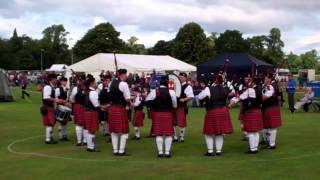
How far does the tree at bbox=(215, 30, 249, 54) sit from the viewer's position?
92438 mm

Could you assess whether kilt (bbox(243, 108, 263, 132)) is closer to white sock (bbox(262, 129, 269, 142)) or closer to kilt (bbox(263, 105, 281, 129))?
kilt (bbox(263, 105, 281, 129))

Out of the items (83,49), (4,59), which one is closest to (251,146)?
(83,49)

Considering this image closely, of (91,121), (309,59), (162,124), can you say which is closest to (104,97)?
(91,121)

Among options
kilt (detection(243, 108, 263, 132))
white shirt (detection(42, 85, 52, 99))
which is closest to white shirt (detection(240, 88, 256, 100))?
kilt (detection(243, 108, 263, 132))

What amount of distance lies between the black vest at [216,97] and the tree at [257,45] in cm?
8471

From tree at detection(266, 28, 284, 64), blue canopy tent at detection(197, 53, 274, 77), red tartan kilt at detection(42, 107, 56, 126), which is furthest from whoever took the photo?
tree at detection(266, 28, 284, 64)

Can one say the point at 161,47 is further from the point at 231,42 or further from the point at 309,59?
the point at 309,59

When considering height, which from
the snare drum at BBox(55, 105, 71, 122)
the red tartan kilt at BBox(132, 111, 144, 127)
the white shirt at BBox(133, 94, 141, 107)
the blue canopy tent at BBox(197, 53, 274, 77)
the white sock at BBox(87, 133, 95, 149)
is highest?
the blue canopy tent at BBox(197, 53, 274, 77)

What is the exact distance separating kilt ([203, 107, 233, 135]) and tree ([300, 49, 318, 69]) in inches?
4667

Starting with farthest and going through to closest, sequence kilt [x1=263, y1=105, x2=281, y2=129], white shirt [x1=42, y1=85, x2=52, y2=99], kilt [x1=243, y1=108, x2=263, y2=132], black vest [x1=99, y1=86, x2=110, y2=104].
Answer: white shirt [x1=42, y1=85, x2=52, y2=99]
kilt [x1=263, y1=105, x2=281, y2=129]
black vest [x1=99, y1=86, x2=110, y2=104]
kilt [x1=243, y1=108, x2=263, y2=132]

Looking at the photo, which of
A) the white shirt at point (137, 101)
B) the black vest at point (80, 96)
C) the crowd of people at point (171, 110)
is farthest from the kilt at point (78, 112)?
the white shirt at point (137, 101)

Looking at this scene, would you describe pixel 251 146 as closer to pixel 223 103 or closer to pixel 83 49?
pixel 223 103

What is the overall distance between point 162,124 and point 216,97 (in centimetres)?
124

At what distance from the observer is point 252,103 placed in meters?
10.4
